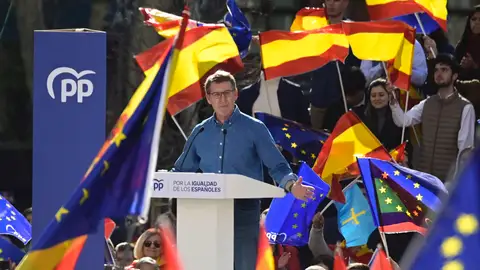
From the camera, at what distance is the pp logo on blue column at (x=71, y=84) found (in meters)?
5.67

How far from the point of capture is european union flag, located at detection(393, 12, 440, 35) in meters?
11.3

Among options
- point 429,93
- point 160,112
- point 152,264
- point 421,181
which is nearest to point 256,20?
point 429,93

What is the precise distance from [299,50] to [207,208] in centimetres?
405

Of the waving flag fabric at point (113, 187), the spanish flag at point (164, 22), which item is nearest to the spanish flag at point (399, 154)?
the spanish flag at point (164, 22)

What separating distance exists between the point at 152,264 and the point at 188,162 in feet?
2.41

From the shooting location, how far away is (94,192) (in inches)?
182

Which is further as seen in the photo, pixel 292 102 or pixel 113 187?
pixel 292 102

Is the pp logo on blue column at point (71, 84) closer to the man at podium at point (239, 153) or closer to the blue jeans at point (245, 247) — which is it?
the man at podium at point (239, 153)

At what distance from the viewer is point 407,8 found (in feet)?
35.6

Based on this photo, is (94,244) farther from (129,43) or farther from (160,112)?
(129,43)

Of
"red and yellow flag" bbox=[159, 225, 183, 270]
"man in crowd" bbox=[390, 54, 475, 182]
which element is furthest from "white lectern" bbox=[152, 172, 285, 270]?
"man in crowd" bbox=[390, 54, 475, 182]

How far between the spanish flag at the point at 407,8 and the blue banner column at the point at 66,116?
546cm

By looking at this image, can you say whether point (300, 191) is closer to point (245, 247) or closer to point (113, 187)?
point (245, 247)

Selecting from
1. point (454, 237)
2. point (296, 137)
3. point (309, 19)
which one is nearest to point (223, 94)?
point (296, 137)
